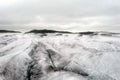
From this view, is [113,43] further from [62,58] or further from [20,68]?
[20,68]

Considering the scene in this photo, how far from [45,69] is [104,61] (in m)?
3.06

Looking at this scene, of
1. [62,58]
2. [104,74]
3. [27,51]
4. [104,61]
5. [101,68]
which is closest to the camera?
[104,74]

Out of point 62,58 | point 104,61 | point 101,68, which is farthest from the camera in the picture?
point 62,58

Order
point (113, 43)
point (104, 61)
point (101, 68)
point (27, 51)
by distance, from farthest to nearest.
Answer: point (113, 43) → point (27, 51) → point (104, 61) → point (101, 68)

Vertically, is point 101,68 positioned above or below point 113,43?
below

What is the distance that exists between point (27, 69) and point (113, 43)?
629 cm

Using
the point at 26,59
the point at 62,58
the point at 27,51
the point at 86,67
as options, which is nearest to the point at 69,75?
the point at 86,67

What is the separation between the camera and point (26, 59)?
9.71m

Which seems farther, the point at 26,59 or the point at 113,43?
the point at 113,43

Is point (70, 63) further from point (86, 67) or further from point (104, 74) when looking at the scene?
point (104, 74)

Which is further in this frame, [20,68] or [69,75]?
[20,68]

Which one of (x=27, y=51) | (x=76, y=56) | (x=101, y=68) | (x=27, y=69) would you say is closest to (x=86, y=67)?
(x=101, y=68)

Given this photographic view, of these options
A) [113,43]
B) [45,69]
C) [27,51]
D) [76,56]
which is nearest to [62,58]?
[76,56]

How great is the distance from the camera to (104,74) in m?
8.12
